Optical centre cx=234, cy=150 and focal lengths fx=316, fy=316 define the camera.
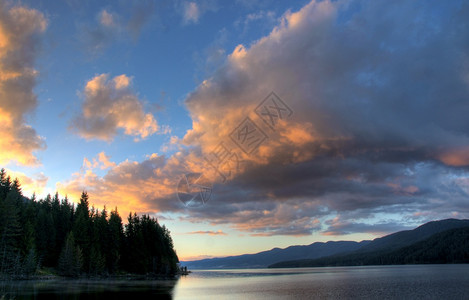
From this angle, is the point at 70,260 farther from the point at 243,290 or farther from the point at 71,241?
the point at 243,290

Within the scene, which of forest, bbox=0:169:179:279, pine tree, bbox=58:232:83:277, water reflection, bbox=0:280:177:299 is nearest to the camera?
water reflection, bbox=0:280:177:299

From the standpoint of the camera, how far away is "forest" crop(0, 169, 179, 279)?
89.1 metres

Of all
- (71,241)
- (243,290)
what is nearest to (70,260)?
(71,241)

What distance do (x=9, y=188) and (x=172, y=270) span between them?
80.0 meters

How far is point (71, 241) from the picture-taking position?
10350 centimetres

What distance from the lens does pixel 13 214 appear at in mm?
89312

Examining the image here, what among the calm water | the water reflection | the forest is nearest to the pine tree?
the forest

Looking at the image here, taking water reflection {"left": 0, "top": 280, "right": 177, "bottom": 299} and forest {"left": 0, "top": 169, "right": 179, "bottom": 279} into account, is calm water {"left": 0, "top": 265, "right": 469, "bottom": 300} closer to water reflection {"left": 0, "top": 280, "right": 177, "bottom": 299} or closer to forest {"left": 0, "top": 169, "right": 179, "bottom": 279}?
water reflection {"left": 0, "top": 280, "right": 177, "bottom": 299}

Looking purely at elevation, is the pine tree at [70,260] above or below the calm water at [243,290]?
above

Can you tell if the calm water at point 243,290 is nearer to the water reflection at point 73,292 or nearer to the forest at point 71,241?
the water reflection at point 73,292

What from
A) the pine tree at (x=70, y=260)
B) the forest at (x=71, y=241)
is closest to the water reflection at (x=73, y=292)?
the forest at (x=71, y=241)

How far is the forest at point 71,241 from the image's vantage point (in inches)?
3506

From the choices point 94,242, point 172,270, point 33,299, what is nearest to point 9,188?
point 94,242

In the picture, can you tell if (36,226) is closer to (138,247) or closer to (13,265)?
(13,265)
